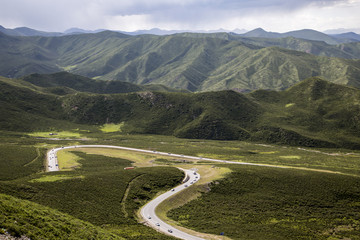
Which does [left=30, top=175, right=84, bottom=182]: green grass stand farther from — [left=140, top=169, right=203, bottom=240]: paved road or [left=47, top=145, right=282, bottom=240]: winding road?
[left=140, top=169, right=203, bottom=240]: paved road

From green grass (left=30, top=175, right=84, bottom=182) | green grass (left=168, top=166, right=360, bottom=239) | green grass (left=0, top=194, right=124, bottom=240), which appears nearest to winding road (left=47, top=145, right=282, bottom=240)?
green grass (left=168, top=166, right=360, bottom=239)

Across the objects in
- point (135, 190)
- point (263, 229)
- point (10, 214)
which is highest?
point (10, 214)

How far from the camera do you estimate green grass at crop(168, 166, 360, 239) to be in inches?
2911

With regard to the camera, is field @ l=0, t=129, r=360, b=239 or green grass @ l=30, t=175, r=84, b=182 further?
green grass @ l=30, t=175, r=84, b=182

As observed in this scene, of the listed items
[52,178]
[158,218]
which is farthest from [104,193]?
[158,218]

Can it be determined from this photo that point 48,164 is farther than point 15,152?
No

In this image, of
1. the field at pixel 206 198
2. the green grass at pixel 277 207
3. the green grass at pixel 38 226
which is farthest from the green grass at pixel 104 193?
the green grass at pixel 277 207

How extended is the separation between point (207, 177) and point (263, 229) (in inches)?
1383

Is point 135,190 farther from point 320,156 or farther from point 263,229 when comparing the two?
point 320,156

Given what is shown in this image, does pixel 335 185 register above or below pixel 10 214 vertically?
below

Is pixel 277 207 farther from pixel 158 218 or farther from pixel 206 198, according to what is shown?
pixel 158 218

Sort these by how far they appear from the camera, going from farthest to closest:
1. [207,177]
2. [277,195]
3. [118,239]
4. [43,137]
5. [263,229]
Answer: [43,137] → [207,177] → [277,195] → [263,229] → [118,239]

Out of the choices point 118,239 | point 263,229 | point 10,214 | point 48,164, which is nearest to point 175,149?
point 48,164

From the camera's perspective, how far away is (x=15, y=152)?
13175 centimetres
